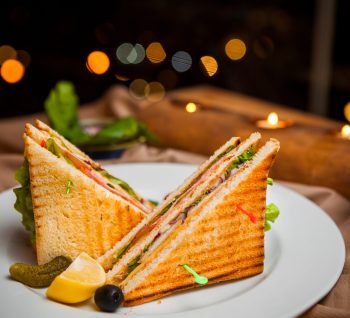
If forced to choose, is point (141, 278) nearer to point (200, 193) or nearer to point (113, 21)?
point (200, 193)

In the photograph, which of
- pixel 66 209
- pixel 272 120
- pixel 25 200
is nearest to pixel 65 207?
pixel 66 209

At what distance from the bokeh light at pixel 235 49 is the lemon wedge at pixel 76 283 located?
18.5 ft

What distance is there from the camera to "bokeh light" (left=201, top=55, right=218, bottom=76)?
7.07 metres

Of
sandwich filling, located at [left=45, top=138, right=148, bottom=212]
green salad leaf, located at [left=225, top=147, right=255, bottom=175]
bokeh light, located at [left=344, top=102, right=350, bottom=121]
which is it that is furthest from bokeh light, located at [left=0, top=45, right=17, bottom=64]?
green salad leaf, located at [left=225, top=147, right=255, bottom=175]

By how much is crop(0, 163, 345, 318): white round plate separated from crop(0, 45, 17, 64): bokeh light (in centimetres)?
489

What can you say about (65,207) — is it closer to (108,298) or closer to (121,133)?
(108,298)

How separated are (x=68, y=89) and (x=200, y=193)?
1.56 metres

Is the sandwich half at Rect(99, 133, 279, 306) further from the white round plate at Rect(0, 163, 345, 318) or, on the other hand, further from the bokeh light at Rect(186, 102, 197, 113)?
the bokeh light at Rect(186, 102, 197, 113)

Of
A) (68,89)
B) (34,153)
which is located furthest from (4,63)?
(34,153)

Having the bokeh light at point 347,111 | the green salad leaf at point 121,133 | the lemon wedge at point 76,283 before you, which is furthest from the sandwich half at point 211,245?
the bokeh light at point 347,111

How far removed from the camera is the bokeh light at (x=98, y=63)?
7.45m

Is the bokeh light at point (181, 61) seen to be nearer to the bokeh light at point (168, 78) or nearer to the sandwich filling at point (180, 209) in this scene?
the bokeh light at point (168, 78)

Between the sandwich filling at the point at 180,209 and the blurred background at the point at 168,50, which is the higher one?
the blurred background at the point at 168,50

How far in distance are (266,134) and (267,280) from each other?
151 centimetres
